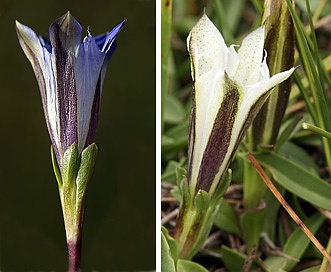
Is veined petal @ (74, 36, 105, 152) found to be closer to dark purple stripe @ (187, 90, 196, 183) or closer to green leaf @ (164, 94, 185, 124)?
dark purple stripe @ (187, 90, 196, 183)

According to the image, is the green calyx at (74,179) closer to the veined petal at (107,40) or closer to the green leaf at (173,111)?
the veined petal at (107,40)

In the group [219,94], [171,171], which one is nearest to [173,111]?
[171,171]

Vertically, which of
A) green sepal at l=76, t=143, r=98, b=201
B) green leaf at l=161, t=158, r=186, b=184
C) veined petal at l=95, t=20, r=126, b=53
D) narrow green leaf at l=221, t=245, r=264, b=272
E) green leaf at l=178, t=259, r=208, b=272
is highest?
veined petal at l=95, t=20, r=126, b=53

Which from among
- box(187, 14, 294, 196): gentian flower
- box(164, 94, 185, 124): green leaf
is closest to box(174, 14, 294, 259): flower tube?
box(187, 14, 294, 196): gentian flower

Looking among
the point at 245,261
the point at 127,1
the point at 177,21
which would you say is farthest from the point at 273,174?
the point at 177,21

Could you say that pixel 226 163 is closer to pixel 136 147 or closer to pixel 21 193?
pixel 136 147

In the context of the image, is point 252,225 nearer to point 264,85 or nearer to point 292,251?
point 292,251
